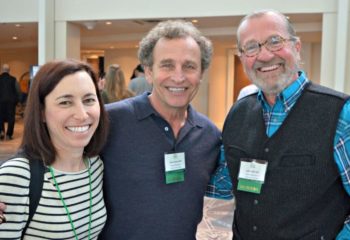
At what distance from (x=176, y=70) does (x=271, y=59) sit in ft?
1.30

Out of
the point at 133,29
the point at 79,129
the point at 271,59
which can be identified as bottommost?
the point at 79,129

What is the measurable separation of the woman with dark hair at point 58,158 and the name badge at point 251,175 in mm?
573

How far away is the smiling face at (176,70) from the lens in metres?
1.70

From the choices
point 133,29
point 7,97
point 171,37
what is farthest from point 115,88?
point 133,29

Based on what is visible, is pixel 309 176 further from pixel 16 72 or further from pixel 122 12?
pixel 16 72

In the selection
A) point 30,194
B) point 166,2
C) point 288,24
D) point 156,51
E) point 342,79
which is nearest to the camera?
point 30,194

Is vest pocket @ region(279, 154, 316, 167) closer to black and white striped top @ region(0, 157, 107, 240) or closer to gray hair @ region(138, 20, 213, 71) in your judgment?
gray hair @ region(138, 20, 213, 71)

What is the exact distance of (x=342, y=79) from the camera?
7.62 m

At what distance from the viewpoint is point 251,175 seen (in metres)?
1.51

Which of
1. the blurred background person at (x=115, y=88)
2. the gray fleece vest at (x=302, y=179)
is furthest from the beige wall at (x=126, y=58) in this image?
the gray fleece vest at (x=302, y=179)

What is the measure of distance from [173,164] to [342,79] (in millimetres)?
6832

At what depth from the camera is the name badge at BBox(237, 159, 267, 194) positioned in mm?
1492

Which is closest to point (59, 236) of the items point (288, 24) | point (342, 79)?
point (288, 24)

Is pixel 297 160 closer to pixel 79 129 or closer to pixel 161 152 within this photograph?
pixel 161 152
